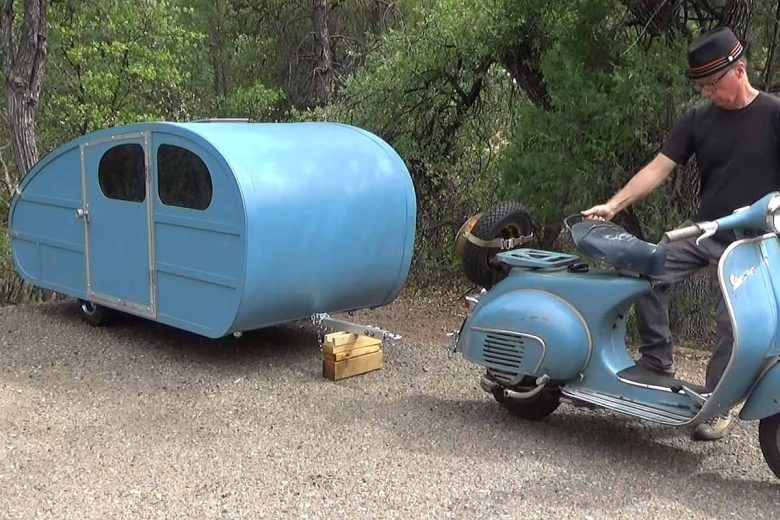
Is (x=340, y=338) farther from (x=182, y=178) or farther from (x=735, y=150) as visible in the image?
(x=735, y=150)

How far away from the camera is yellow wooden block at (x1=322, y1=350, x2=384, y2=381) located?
5539mm

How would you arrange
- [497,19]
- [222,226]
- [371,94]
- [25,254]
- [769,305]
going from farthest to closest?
[371,94] → [497,19] → [25,254] → [222,226] → [769,305]

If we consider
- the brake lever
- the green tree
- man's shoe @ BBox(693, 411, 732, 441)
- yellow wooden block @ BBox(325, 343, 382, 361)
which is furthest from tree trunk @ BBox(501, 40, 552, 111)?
the green tree

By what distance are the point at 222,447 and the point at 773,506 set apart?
2.65m

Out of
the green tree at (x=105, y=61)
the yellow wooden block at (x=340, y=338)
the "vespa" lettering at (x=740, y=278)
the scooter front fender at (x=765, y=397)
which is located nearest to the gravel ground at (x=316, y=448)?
the yellow wooden block at (x=340, y=338)

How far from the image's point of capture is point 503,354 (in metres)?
4.39

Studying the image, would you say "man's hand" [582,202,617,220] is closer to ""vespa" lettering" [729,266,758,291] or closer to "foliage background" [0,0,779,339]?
""vespa" lettering" [729,266,758,291]

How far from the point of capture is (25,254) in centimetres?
713

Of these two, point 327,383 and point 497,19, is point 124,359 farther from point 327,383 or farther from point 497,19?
point 497,19

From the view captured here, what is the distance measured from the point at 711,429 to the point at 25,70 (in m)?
8.19

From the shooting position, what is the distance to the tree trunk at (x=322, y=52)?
45.5 ft

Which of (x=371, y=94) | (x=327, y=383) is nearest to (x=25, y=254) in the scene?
(x=327, y=383)

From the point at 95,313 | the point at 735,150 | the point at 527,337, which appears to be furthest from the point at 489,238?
the point at 95,313

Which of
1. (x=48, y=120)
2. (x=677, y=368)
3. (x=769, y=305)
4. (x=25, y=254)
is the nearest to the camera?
(x=769, y=305)
